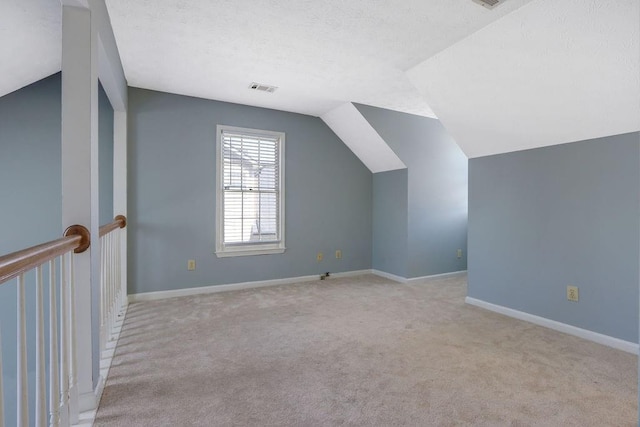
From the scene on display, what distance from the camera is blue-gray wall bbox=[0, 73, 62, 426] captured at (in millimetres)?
2994

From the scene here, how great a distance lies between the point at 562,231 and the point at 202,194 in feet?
11.7

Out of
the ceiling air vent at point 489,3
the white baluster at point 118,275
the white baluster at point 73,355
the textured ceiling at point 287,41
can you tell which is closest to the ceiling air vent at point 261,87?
the textured ceiling at point 287,41

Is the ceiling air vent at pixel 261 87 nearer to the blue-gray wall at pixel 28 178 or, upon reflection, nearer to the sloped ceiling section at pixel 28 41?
the sloped ceiling section at pixel 28 41

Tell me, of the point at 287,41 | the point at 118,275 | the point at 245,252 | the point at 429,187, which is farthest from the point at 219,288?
the point at 429,187

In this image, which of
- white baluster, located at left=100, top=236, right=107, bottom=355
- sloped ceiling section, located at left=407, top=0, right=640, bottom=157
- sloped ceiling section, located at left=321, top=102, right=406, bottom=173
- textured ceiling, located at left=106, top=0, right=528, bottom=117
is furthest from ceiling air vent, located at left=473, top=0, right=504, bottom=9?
white baluster, located at left=100, top=236, right=107, bottom=355

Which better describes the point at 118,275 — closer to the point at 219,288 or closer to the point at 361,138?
the point at 219,288

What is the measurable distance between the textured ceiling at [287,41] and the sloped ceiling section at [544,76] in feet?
0.59

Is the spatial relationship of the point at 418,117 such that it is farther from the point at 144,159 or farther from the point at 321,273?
the point at 144,159

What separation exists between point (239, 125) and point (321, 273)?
2.22m

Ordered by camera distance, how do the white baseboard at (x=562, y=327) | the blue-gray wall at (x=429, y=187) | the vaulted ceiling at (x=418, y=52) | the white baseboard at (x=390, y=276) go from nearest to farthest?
the vaulted ceiling at (x=418, y=52)
the white baseboard at (x=562, y=327)
the blue-gray wall at (x=429, y=187)
the white baseboard at (x=390, y=276)

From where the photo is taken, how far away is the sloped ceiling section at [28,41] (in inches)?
82.0

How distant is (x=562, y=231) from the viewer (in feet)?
9.05

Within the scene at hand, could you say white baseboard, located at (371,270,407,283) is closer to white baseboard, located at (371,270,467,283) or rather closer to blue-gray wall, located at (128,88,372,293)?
white baseboard, located at (371,270,467,283)

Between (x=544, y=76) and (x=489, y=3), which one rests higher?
(x=489, y=3)
